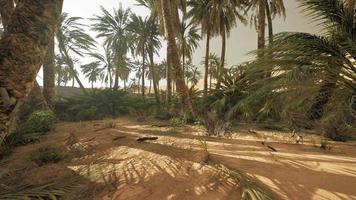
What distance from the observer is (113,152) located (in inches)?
187

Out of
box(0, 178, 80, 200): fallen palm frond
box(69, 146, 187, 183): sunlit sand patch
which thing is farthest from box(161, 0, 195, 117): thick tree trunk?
box(0, 178, 80, 200): fallen palm frond

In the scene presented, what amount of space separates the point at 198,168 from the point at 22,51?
9.81 ft

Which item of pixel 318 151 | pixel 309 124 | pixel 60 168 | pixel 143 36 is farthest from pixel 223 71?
pixel 143 36

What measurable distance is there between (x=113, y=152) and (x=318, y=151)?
3.87 meters

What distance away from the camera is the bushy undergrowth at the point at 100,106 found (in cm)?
1220

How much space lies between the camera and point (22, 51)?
3373 millimetres

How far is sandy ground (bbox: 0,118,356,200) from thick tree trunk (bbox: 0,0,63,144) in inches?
52.0

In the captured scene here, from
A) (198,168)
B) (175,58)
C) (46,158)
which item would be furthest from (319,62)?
(175,58)

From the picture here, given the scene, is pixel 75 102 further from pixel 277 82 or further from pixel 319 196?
pixel 319 196

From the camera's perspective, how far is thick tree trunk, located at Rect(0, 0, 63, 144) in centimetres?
317

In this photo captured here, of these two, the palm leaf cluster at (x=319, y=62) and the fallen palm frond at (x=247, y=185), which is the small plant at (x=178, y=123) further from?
the fallen palm frond at (x=247, y=185)

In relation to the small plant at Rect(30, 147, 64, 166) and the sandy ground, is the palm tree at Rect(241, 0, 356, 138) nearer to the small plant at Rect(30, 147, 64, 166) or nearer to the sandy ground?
the sandy ground

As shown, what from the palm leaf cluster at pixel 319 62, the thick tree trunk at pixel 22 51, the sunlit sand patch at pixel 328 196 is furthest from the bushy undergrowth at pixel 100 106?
the sunlit sand patch at pixel 328 196

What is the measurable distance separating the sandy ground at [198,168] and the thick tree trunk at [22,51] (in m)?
1.32
